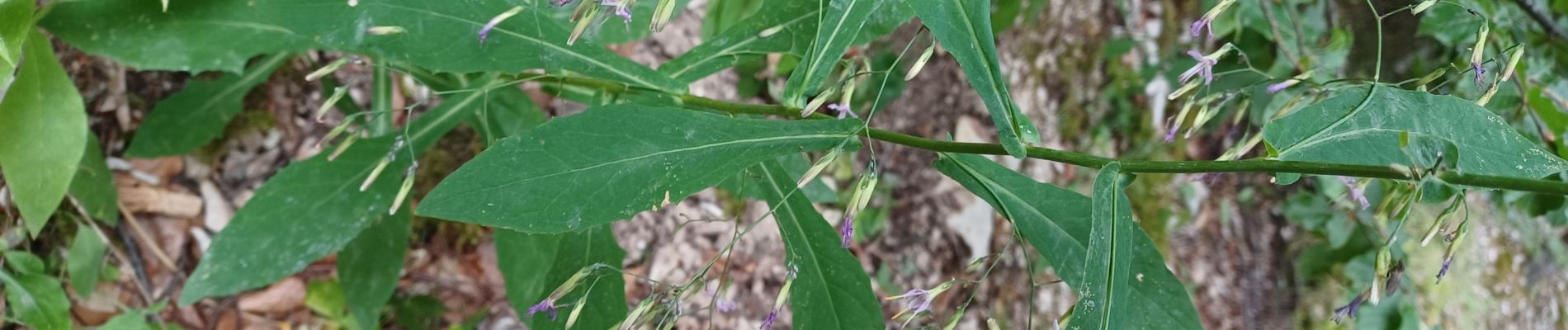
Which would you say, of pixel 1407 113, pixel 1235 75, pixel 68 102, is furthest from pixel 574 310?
pixel 1235 75

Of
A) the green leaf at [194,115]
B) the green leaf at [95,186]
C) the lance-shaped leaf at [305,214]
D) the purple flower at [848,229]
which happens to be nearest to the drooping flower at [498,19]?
the lance-shaped leaf at [305,214]

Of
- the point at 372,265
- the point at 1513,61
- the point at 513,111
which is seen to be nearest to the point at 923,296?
the point at 1513,61

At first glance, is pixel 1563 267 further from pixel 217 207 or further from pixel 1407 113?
pixel 217 207

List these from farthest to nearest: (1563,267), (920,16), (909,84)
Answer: (1563,267) → (909,84) → (920,16)

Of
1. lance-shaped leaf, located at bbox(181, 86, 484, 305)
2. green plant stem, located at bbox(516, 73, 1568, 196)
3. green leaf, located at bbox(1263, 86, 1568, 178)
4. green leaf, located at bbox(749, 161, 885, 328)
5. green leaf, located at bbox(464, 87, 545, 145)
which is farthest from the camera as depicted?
green leaf, located at bbox(464, 87, 545, 145)

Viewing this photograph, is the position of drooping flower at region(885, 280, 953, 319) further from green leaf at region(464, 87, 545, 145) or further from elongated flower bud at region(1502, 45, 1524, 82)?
green leaf at region(464, 87, 545, 145)

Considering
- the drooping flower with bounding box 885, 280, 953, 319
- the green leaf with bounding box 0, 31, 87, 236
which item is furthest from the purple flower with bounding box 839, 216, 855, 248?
the green leaf with bounding box 0, 31, 87, 236
